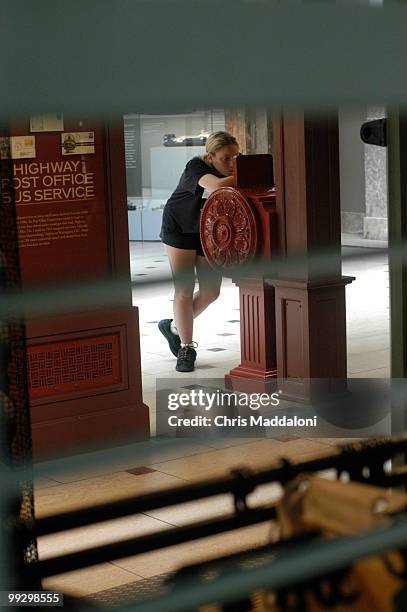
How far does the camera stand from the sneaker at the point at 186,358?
6.00 meters

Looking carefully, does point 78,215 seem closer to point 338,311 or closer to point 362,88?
point 338,311

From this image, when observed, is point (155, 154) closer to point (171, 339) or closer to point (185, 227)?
point (185, 227)

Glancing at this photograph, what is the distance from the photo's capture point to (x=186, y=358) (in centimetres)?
600

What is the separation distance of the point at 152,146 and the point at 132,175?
89 mm

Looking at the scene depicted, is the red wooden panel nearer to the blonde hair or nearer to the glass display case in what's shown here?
the blonde hair

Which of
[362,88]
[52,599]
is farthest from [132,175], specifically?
[52,599]

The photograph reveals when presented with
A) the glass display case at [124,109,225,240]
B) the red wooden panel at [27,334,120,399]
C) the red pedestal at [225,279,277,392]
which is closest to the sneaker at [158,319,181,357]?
the red pedestal at [225,279,277,392]

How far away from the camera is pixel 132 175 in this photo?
87 cm

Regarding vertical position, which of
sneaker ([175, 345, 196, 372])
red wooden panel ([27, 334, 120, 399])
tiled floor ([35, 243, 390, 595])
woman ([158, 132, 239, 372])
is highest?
woman ([158, 132, 239, 372])

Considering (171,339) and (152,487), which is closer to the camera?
(152,487)

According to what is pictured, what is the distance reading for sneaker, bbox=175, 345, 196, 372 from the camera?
236 inches

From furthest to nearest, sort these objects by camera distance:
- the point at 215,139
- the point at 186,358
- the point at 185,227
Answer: the point at 186,358, the point at 185,227, the point at 215,139

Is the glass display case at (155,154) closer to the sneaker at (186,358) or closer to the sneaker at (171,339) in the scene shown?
the sneaker at (186,358)

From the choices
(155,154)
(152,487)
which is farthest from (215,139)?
(152,487)
